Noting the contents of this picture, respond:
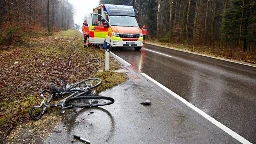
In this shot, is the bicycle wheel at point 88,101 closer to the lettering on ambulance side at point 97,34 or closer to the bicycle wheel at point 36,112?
the bicycle wheel at point 36,112

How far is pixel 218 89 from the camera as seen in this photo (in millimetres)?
7227

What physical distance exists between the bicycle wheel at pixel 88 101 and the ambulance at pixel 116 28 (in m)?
10.4

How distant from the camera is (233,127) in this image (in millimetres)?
4520

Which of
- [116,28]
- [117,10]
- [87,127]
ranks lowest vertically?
[87,127]

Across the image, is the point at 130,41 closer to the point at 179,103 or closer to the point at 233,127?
the point at 179,103

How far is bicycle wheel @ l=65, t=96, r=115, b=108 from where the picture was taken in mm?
5689

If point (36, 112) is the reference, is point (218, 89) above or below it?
above

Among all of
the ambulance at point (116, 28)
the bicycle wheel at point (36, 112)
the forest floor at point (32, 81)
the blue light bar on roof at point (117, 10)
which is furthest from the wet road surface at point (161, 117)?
the blue light bar on roof at point (117, 10)

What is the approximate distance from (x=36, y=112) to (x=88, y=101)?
45.6 inches

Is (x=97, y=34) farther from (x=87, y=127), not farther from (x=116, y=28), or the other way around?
(x=87, y=127)

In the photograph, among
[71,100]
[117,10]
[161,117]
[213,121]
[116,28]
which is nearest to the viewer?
[213,121]

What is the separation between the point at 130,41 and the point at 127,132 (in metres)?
12.4

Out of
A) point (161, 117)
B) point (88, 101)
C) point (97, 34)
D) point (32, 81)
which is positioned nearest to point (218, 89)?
point (161, 117)

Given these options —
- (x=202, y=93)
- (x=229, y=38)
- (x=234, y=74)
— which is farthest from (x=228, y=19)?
(x=202, y=93)
